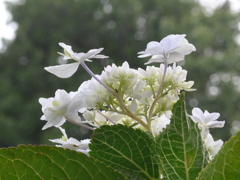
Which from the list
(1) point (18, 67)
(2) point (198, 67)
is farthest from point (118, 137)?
(1) point (18, 67)

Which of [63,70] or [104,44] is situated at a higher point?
[63,70]

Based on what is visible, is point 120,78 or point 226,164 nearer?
point 226,164

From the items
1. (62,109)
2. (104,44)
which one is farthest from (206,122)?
(104,44)

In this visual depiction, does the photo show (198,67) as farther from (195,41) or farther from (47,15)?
(47,15)

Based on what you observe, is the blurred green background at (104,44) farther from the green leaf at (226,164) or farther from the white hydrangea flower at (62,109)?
the green leaf at (226,164)

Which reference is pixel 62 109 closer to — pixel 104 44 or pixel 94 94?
pixel 94 94

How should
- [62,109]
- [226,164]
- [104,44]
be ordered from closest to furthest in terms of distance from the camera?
[226,164]
[62,109]
[104,44]

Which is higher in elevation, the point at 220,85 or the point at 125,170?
the point at 125,170
